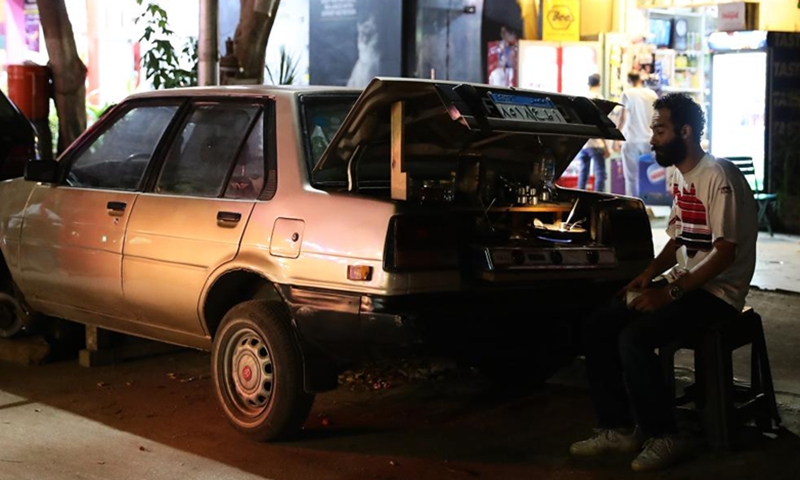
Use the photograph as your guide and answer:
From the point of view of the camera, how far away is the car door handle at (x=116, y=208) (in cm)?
655

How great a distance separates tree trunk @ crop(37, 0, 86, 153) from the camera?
1012 cm

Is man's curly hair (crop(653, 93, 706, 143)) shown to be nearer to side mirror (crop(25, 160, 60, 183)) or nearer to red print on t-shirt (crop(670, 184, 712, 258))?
red print on t-shirt (crop(670, 184, 712, 258))

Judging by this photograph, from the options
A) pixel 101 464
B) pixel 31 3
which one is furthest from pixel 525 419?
pixel 31 3

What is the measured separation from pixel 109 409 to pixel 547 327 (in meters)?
2.49

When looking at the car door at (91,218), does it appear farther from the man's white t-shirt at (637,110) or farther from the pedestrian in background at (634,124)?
the man's white t-shirt at (637,110)

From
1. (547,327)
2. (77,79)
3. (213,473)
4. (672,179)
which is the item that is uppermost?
(77,79)

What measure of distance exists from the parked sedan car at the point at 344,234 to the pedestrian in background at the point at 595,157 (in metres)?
8.31

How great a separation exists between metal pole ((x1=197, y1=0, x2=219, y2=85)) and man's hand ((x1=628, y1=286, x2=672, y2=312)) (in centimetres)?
484

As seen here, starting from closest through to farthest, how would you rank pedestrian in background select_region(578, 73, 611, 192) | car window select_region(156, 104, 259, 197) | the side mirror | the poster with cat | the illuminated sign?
car window select_region(156, 104, 259, 197) < the side mirror < pedestrian in background select_region(578, 73, 611, 192) < the illuminated sign < the poster with cat

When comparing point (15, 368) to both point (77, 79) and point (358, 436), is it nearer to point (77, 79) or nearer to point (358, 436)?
point (358, 436)

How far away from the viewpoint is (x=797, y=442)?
18.1ft

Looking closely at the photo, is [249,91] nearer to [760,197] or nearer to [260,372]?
[260,372]

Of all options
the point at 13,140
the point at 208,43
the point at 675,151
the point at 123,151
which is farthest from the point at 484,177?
the point at 13,140

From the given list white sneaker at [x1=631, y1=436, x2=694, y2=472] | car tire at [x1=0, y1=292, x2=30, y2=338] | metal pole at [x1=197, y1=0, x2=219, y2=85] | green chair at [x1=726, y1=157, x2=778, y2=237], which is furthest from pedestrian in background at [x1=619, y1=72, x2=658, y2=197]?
white sneaker at [x1=631, y1=436, x2=694, y2=472]
